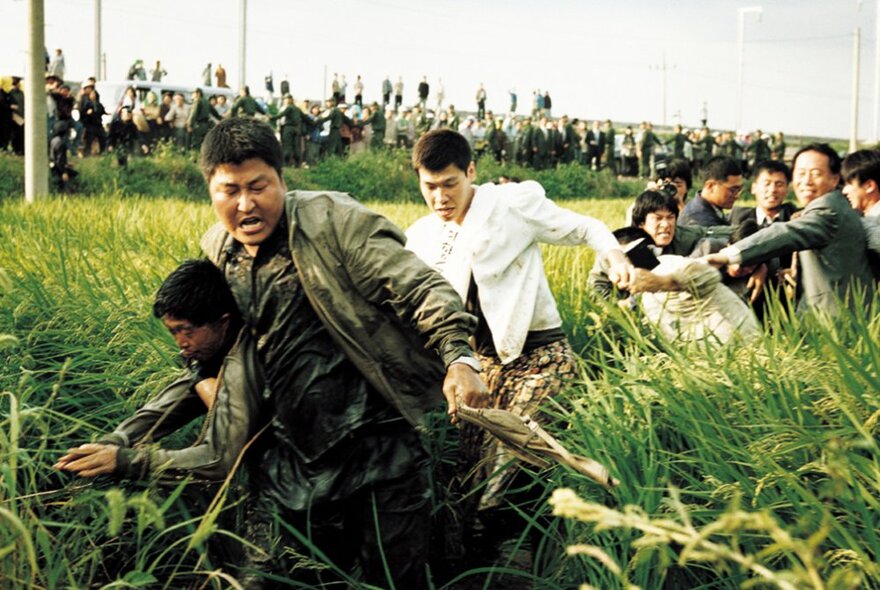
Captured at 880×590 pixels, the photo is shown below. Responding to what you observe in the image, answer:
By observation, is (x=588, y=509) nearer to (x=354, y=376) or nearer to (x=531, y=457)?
(x=531, y=457)

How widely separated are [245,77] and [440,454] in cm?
2495

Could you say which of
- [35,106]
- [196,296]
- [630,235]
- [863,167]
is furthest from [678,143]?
[196,296]

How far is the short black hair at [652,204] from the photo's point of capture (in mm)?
5062

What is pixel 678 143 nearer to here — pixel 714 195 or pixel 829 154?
pixel 714 195

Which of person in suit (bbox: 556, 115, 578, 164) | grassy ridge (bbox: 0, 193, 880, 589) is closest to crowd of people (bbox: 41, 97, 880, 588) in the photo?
grassy ridge (bbox: 0, 193, 880, 589)

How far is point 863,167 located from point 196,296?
3.60m

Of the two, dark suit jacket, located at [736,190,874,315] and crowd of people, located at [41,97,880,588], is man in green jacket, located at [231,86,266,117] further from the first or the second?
crowd of people, located at [41,97,880,588]

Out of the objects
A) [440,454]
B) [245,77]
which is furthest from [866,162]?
[245,77]

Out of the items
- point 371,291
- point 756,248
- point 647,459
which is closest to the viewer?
point 371,291

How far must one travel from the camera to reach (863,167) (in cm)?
504

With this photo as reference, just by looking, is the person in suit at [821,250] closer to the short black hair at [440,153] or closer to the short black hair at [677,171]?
the short black hair at [440,153]

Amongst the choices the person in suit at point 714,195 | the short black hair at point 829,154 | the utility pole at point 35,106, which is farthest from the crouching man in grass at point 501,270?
the utility pole at point 35,106

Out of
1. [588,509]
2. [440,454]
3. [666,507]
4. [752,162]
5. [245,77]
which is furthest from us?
[752,162]

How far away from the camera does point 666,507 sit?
9.23ft
